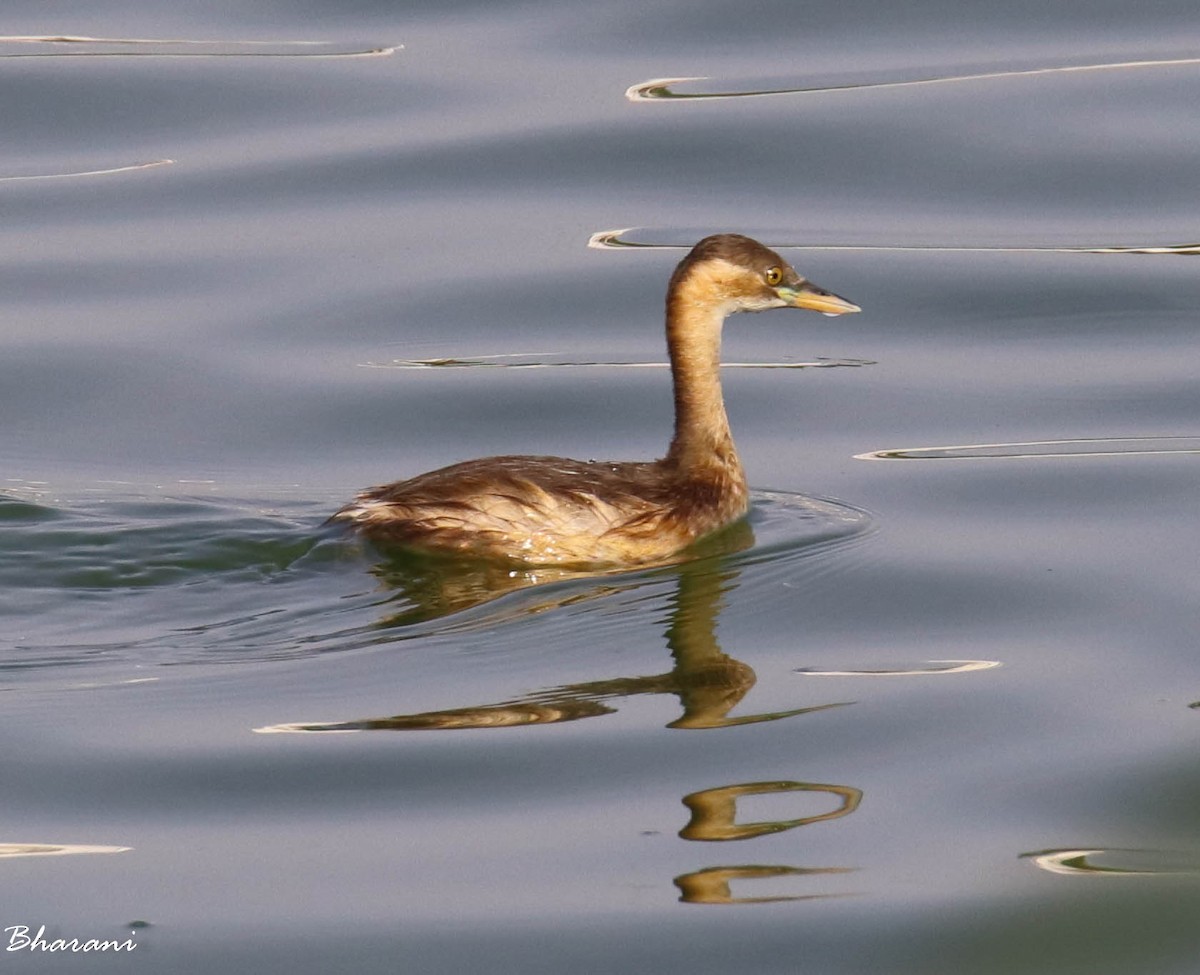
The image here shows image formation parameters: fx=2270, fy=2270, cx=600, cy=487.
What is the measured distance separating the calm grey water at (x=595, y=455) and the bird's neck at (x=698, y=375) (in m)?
0.35

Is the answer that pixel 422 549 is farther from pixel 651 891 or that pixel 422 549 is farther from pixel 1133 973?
pixel 1133 973

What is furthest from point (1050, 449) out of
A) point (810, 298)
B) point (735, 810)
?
point (735, 810)

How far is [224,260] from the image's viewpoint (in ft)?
40.9

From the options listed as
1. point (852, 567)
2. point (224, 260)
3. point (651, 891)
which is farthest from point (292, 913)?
point (224, 260)

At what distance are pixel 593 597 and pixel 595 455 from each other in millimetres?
1921

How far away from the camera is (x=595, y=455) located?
32.9 feet

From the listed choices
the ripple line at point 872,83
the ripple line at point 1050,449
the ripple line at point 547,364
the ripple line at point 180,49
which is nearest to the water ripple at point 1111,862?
the ripple line at point 1050,449

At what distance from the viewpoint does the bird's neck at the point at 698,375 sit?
9.16m

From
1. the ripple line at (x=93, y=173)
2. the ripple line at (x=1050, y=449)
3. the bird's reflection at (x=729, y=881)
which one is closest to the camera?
the bird's reflection at (x=729, y=881)

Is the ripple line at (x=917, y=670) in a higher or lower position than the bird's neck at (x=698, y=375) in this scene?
lower

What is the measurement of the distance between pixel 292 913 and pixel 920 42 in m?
10.9

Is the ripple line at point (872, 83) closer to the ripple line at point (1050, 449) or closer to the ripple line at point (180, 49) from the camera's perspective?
the ripple line at point (180, 49)

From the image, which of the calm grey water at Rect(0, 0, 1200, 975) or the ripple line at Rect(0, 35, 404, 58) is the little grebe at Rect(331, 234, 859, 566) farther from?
the ripple line at Rect(0, 35, 404, 58)

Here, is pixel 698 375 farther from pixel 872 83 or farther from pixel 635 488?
pixel 872 83
